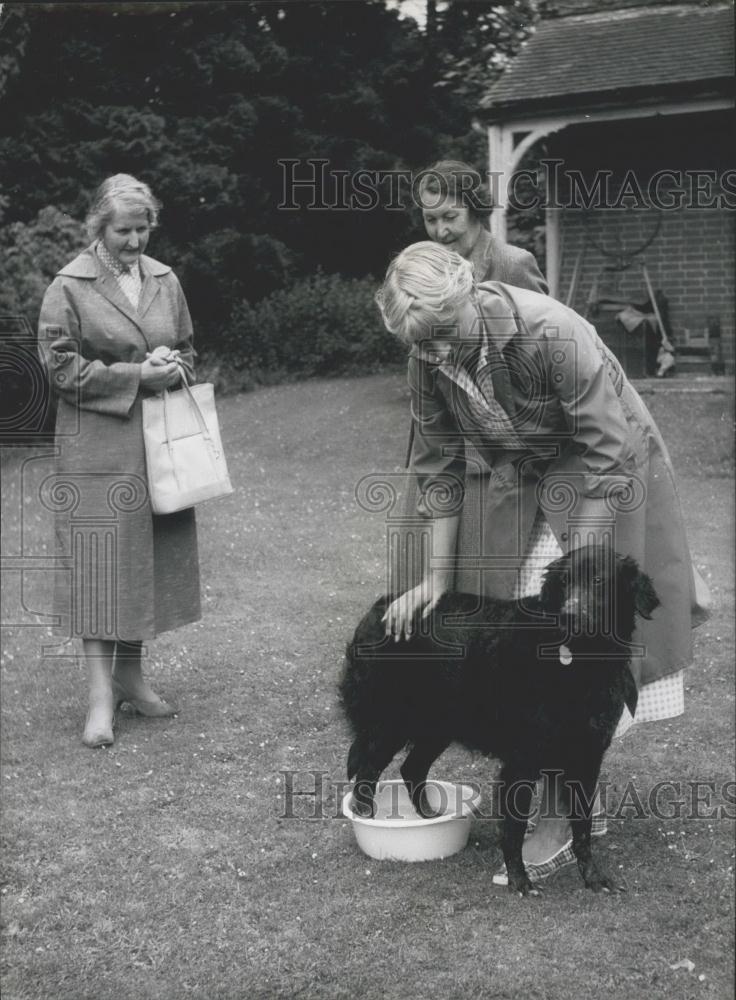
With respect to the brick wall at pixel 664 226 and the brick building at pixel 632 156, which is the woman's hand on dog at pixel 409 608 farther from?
the brick wall at pixel 664 226

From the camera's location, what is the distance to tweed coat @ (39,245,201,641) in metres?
4.78

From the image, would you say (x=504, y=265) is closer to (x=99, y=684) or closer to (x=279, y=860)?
(x=279, y=860)

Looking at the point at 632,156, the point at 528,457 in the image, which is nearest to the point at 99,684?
the point at 528,457

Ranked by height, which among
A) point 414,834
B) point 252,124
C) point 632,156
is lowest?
point 414,834

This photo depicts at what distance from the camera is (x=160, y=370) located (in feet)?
15.7

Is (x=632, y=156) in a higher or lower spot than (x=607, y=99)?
lower

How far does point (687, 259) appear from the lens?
14570mm

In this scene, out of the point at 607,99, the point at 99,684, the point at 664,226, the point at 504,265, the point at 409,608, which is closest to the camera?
the point at 409,608

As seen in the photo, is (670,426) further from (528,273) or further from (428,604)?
(428,604)

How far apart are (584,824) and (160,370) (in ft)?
7.83

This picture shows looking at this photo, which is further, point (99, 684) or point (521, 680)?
point (99, 684)

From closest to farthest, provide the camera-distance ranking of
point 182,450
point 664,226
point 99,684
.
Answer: point 182,450, point 99,684, point 664,226

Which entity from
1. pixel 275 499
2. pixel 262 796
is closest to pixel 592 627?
pixel 262 796

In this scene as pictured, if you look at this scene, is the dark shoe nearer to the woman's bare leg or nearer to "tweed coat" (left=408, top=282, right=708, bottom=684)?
the woman's bare leg
